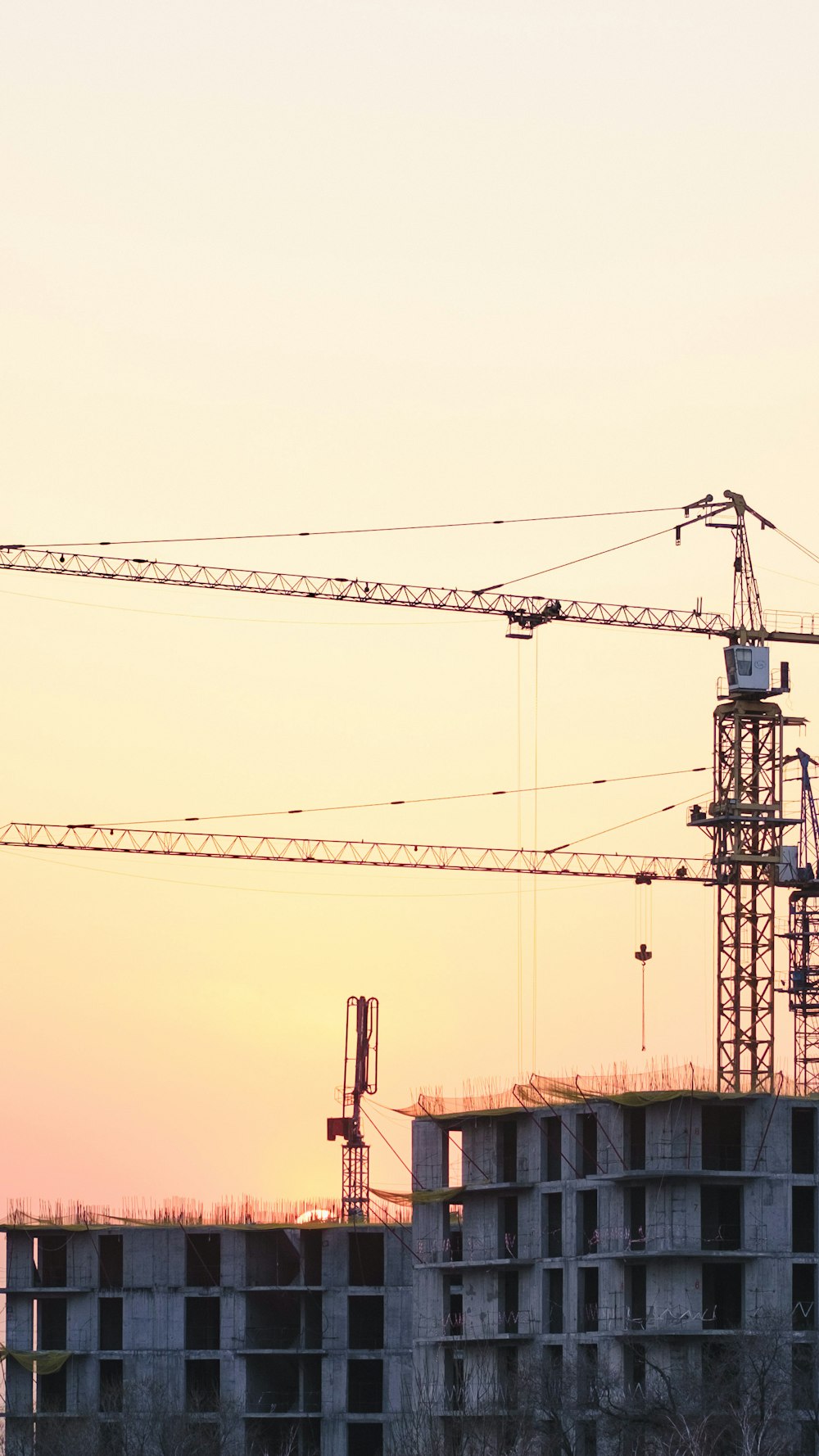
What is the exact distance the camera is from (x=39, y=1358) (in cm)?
14388

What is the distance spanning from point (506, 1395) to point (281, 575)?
47.6m

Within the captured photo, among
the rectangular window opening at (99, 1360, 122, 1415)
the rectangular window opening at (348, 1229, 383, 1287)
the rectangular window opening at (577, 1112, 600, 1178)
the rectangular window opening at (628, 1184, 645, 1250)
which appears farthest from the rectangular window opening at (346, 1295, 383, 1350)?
the rectangular window opening at (628, 1184, 645, 1250)

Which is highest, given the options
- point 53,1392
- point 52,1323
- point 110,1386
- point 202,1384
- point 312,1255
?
point 312,1255

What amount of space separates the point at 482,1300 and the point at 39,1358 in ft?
97.2

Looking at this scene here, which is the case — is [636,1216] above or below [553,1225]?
above

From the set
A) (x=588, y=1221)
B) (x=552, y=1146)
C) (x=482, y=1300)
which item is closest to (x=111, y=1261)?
(x=482, y=1300)

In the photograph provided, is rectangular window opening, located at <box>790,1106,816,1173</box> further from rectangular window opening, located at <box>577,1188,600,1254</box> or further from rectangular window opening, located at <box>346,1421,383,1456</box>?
rectangular window opening, located at <box>346,1421,383,1456</box>

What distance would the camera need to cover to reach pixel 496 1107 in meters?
124

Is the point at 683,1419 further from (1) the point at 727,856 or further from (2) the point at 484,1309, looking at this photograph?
(1) the point at 727,856

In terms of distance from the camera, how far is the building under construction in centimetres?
11306

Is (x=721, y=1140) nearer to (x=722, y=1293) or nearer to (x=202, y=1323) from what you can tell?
(x=722, y=1293)

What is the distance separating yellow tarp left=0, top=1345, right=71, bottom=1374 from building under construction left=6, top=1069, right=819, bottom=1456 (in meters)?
0.17

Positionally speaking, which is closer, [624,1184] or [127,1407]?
[624,1184]

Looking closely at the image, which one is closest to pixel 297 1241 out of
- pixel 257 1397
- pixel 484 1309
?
pixel 257 1397
